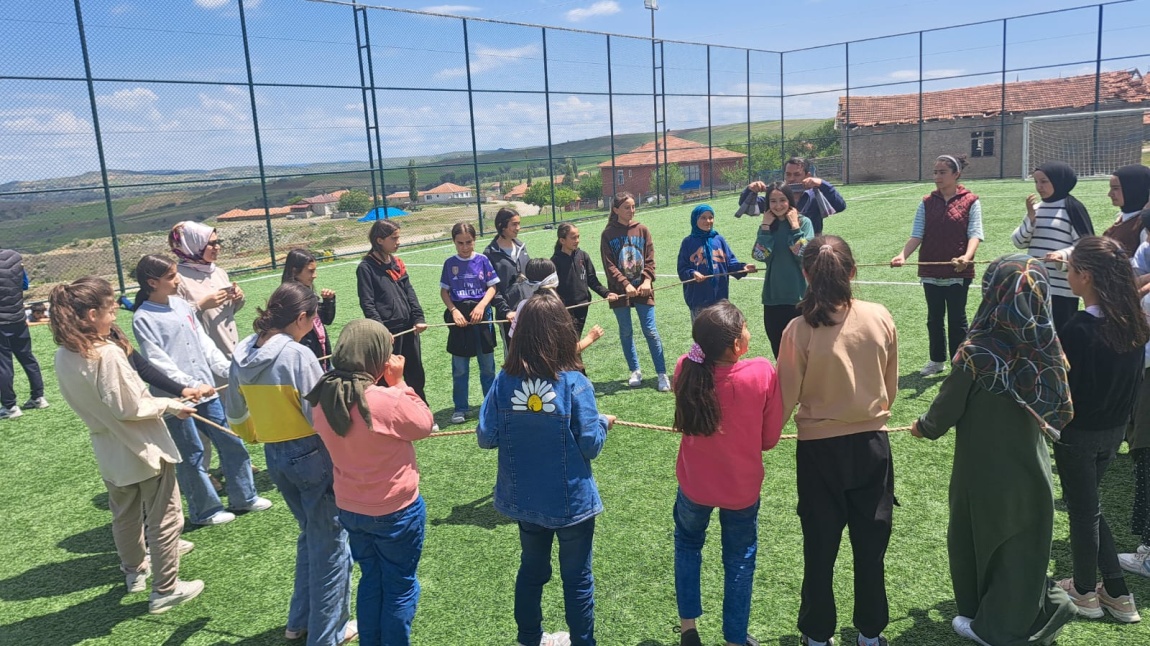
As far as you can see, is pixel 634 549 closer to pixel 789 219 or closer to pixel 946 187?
pixel 789 219

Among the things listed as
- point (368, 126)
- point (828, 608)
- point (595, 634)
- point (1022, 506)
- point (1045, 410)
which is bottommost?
point (595, 634)

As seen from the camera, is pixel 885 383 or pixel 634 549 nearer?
pixel 885 383

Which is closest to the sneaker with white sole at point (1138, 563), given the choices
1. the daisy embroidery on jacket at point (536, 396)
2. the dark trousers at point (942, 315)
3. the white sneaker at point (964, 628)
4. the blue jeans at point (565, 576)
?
the white sneaker at point (964, 628)

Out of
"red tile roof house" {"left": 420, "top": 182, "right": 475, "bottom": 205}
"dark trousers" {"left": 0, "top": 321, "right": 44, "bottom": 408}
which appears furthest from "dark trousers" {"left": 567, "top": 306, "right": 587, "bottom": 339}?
"red tile roof house" {"left": 420, "top": 182, "right": 475, "bottom": 205}

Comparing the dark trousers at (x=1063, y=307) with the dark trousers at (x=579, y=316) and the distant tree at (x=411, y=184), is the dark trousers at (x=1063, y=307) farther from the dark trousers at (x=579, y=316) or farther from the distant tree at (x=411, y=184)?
the distant tree at (x=411, y=184)

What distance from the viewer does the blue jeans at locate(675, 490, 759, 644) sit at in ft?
10.2

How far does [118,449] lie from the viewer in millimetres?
3814

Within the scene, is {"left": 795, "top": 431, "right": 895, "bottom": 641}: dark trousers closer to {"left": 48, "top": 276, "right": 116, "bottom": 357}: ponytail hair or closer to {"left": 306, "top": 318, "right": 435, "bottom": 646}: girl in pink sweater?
{"left": 306, "top": 318, "right": 435, "bottom": 646}: girl in pink sweater

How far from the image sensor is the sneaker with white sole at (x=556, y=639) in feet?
11.3

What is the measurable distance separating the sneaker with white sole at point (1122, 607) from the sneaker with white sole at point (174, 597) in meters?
4.58

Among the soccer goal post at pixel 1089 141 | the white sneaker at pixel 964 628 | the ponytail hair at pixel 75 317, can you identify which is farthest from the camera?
the soccer goal post at pixel 1089 141

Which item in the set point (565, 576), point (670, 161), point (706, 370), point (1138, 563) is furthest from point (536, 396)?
point (670, 161)

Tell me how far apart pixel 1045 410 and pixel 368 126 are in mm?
18313

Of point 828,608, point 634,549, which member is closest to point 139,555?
point 634,549
